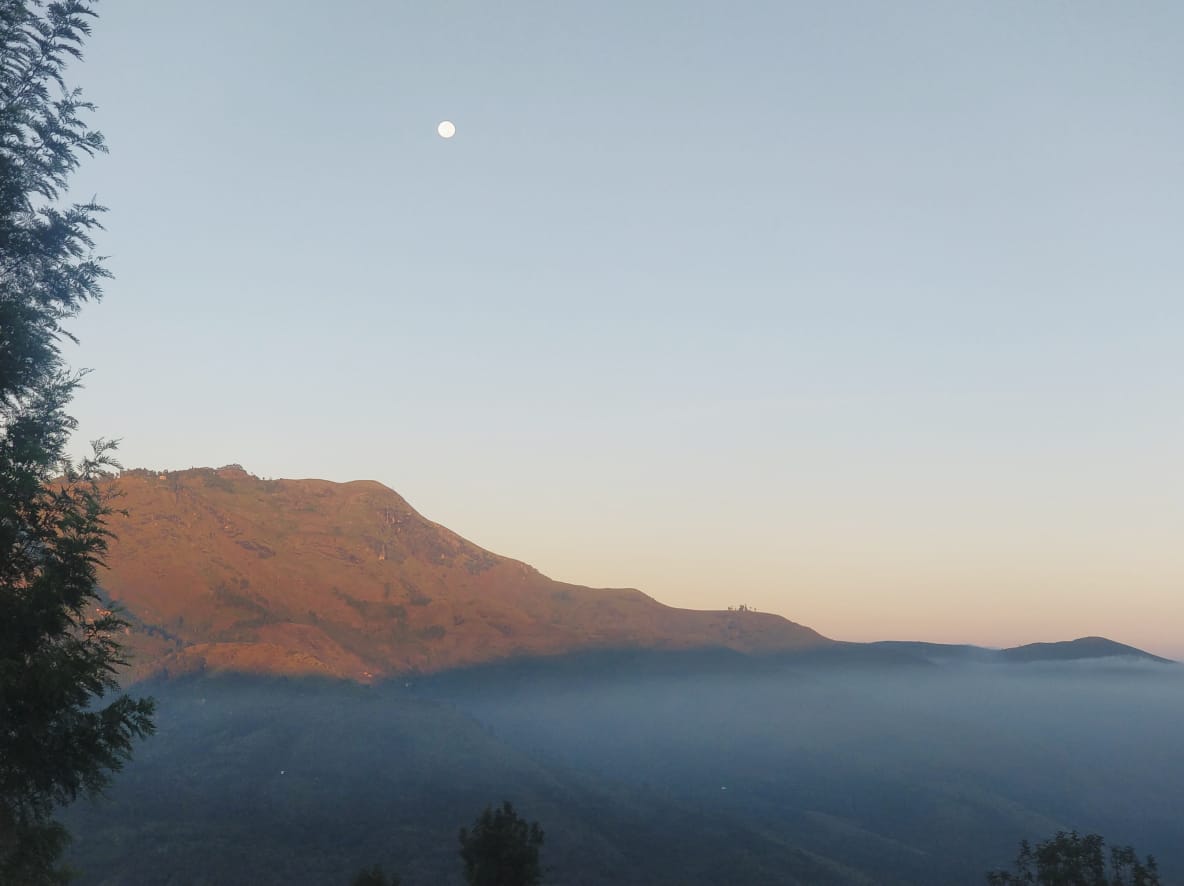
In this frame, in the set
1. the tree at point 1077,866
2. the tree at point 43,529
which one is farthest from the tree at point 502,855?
the tree at point 43,529

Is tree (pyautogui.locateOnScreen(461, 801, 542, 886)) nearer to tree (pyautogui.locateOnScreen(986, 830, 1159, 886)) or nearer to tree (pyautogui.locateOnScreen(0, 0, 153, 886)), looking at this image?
tree (pyautogui.locateOnScreen(986, 830, 1159, 886))

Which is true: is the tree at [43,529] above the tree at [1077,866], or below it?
above

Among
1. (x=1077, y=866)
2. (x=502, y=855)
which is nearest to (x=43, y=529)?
(x=502, y=855)

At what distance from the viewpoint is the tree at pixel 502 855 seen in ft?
173

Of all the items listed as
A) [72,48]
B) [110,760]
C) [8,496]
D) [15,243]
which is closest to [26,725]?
[110,760]

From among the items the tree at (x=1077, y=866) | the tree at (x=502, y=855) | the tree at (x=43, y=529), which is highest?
the tree at (x=43, y=529)

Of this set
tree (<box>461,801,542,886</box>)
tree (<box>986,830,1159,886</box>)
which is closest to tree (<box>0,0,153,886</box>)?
tree (<box>461,801,542,886</box>)

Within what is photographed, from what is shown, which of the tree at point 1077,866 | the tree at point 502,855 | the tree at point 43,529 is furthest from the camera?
the tree at point 1077,866

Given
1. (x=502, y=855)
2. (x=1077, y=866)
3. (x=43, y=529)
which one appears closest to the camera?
(x=43, y=529)

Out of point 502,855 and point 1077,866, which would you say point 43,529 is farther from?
point 1077,866

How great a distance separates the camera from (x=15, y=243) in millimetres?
21391

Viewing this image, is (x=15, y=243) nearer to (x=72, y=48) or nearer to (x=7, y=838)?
(x=72, y=48)

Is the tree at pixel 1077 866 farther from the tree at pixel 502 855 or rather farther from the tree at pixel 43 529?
the tree at pixel 43 529

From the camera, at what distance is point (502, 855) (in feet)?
175
